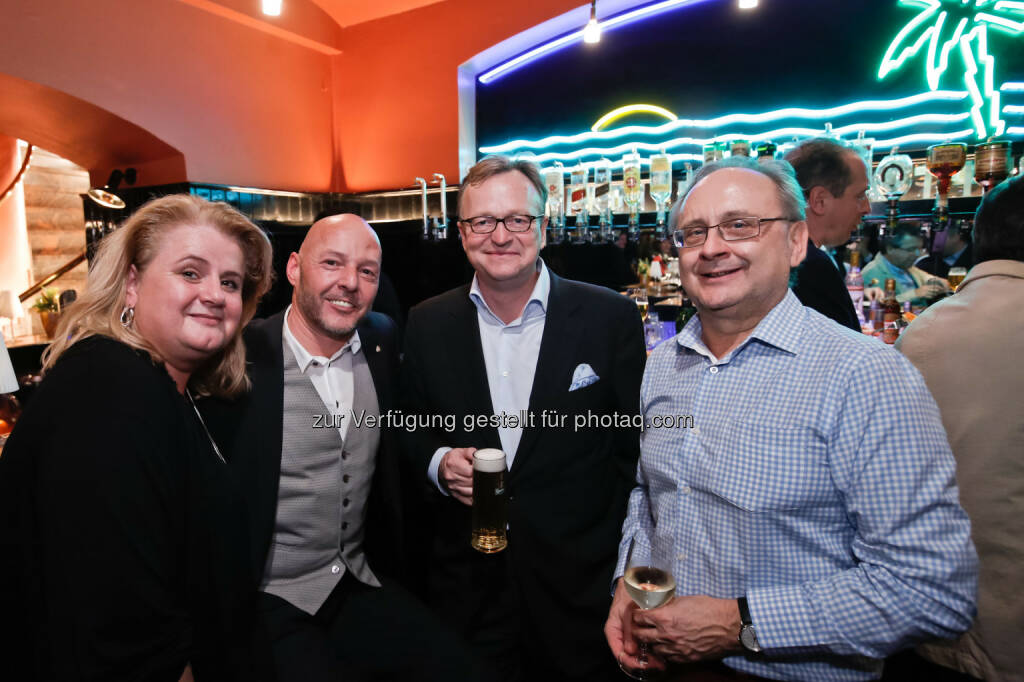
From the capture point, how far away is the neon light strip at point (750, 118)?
3912mm

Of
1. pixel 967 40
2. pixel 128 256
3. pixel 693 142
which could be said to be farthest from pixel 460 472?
pixel 967 40

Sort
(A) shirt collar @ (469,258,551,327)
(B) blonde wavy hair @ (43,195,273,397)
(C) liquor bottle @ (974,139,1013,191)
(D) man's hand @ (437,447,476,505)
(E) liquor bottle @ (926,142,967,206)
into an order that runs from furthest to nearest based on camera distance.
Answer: (E) liquor bottle @ (926,142,967,206) → (C) liquor bottle @ (974,139,1013,191) → (A) shirt collar @ (469,258,551,327) → (D) man's hand @ (437,447,476,505) → (B) blonde wavy hair @ (43,195,273,397)

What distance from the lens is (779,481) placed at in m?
1.31

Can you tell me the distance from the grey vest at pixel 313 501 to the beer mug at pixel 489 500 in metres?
0.60

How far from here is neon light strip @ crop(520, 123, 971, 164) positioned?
12.6ft

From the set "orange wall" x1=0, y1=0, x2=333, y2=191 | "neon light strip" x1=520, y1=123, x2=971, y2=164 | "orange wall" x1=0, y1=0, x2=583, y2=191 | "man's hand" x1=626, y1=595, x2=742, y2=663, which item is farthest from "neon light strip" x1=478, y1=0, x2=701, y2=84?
"man's hand" x1=626, y1=595, x2=742, y2=663

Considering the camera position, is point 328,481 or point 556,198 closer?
point 328,481

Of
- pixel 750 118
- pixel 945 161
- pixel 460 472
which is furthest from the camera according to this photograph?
pixel 750 118

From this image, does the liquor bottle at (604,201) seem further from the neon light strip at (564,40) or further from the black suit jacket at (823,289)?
the neon light strip at (564,40)

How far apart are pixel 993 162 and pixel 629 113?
2963mm

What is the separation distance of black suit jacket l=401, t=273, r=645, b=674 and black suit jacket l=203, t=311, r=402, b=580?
21 centimetres

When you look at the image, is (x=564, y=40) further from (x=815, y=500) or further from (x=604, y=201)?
(x=815, y=500)

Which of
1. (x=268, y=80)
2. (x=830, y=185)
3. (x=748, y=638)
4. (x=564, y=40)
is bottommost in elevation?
(x=748, y=638)

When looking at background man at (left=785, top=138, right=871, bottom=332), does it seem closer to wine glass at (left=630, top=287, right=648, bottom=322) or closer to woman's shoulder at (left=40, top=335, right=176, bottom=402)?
wine glass at (left=630, top=287, right=648, bottom=322)
